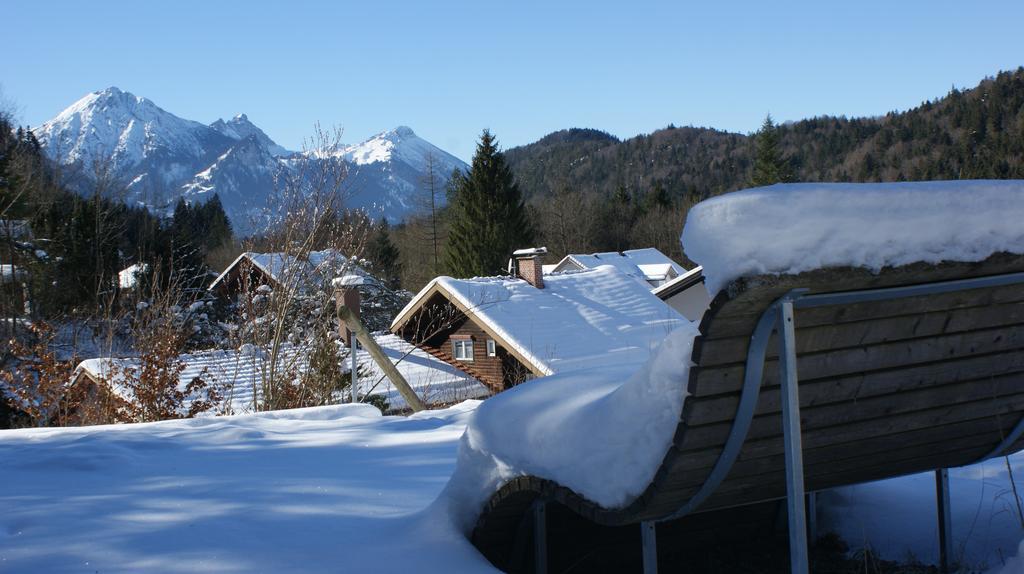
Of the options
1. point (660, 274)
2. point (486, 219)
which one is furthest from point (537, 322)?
point (486, 219)

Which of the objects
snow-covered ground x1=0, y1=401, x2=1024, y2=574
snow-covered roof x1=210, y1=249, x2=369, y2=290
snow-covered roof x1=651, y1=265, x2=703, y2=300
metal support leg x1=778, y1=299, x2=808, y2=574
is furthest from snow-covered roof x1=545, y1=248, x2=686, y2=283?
metal support leg x1=778, y1=299, x2=808, y2=574

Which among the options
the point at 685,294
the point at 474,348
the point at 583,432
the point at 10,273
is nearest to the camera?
the point at 583,432

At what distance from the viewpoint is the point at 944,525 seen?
3.45m

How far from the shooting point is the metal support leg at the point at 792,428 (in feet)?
6.61

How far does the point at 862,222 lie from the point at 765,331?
361mm

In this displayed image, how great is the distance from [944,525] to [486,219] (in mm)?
40203

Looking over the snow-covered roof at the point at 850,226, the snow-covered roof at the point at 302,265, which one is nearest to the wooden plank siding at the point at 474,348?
the snow-covered roof at the point at 302,265

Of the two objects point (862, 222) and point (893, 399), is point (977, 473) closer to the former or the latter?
point (893, 399)

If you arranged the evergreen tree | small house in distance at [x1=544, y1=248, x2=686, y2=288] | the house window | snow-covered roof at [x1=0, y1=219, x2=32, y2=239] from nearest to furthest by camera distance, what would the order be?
snow-covered roof at [x1=0, y1=219, x2=32, y2=239] → the house window → small house in distance at [x1=544, y1=248, x2=686, y2=288] → the evergreen tree

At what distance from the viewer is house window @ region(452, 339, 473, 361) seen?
23719 millimetres

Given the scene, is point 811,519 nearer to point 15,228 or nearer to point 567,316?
point 567,316

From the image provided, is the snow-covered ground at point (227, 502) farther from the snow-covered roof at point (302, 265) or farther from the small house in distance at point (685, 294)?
the small house in distance at point (685, 294)

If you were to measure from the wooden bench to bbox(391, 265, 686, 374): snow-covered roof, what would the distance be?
14197 millimetres

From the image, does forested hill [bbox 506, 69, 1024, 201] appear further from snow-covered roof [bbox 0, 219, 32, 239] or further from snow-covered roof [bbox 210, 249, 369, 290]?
snow-covered roof [bbox 210, 249, 369, 290]
